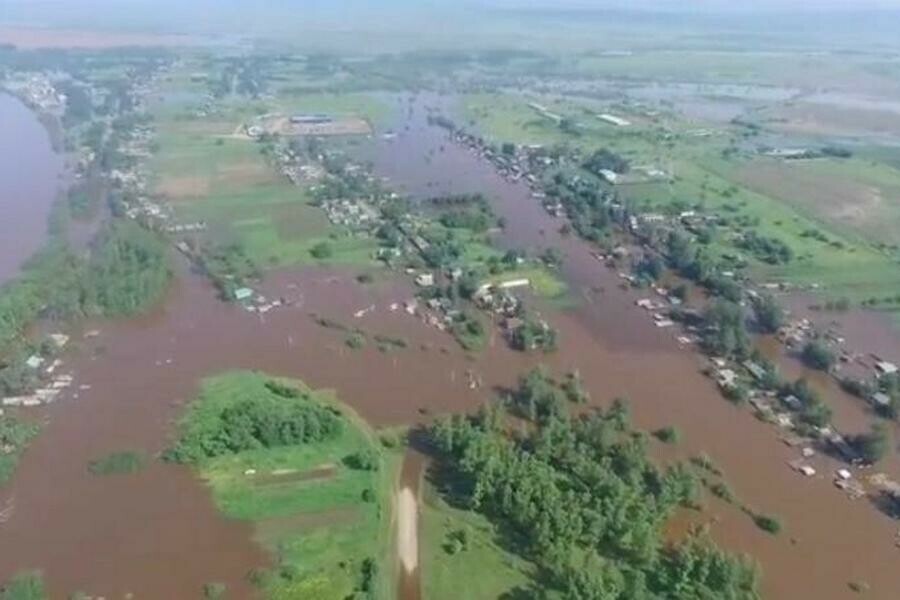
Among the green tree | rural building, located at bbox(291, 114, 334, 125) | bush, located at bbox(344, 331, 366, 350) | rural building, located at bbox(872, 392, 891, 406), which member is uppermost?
rural building, located at bbox(291, 114, 334, 125)

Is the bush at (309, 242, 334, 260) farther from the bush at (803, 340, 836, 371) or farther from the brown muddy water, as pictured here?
the bush at (803, 340, 836, 371)

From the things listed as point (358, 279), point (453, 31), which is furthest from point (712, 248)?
point (453, 31)

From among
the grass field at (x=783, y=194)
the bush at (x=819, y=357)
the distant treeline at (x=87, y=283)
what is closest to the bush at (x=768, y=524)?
the bush at (x=819, y=357)

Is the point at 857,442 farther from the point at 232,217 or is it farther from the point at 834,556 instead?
the point at 232,217

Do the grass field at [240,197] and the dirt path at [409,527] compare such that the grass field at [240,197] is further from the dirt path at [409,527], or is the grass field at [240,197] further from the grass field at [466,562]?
the grass field at [466,562]

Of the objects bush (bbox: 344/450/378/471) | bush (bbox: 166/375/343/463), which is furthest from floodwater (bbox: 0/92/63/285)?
bush (bbox: 344/450/378/471)

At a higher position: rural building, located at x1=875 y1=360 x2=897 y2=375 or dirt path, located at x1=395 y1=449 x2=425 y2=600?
rural building, located at x1=875 y1=360 x2=897 y2=375

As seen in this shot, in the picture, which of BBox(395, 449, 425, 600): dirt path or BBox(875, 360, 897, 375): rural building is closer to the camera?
BBox(395, 449, 425, 600): dirt path

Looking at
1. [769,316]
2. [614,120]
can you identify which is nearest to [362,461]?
[769,316]
